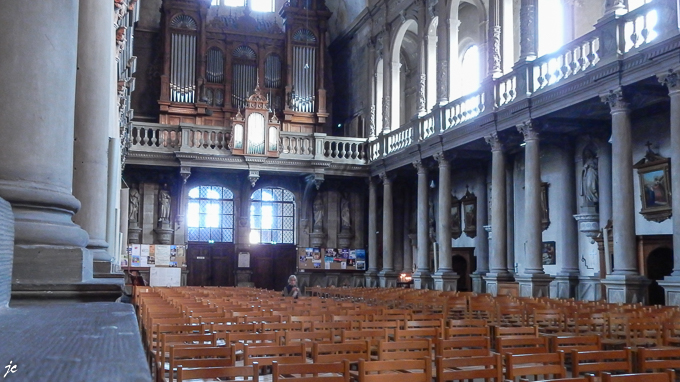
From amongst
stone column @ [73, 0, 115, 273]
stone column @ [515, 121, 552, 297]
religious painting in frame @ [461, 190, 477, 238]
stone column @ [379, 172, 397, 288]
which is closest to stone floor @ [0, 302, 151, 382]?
stone column @ [73, 0, 115, 273]

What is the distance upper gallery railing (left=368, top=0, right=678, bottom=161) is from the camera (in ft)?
44.6

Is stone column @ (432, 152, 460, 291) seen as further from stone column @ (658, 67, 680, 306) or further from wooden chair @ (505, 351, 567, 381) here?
wooden chair @ (505, 351, 567, 381)

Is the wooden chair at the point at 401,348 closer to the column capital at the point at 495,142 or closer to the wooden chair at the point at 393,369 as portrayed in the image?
the wooden chair at the point at 393,369

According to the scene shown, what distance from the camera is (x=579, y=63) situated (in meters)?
15.5

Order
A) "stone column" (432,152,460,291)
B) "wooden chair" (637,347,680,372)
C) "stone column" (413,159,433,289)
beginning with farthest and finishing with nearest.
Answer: "stone column" (413,159,433,289)
"stone column" (432,152,460,291)
"wooden chair" (637,347,680,372)

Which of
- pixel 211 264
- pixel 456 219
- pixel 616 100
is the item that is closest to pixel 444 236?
pixel 456 219

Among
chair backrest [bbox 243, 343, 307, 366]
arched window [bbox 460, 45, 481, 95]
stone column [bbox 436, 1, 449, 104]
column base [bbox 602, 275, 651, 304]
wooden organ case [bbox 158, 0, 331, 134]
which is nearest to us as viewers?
chair backrest [bbox 243, 343, 307, 366]

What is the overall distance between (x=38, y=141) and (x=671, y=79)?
11.9m

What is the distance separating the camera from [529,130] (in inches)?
686

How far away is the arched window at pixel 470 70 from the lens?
84.4 ft

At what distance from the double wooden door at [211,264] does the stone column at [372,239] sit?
221 inches

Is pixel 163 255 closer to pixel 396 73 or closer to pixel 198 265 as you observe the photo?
pixel 198 265

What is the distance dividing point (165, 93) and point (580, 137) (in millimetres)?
17163

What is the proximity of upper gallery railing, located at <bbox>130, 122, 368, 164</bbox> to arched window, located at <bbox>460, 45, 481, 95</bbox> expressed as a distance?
15.3 ft
